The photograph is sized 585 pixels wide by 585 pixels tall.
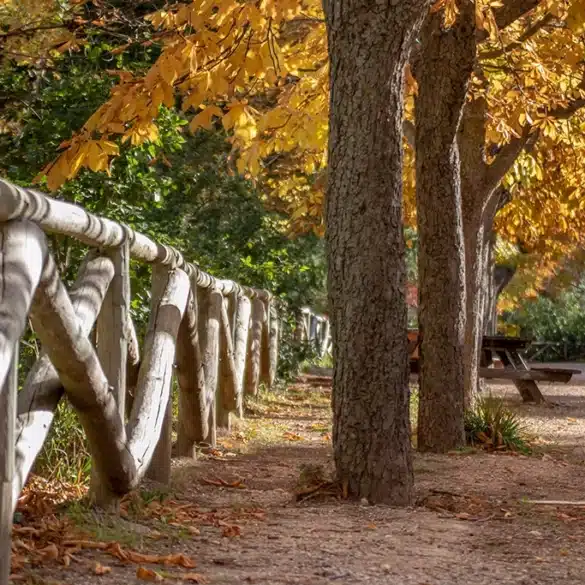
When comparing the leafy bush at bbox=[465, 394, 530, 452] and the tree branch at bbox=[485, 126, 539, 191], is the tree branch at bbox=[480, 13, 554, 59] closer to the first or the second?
the tree branch at bbox=[485, 126, 539, 191]

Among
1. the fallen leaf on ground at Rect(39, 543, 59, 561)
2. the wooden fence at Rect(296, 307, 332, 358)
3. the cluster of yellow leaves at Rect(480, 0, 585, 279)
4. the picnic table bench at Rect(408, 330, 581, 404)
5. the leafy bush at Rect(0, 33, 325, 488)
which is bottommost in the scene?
the fallen leaf on ground at Rect(39, 543, 59, 561)

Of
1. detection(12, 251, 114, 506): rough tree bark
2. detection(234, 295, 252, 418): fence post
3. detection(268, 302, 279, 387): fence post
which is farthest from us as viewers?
detection(268, 302, 279, 387): fence post

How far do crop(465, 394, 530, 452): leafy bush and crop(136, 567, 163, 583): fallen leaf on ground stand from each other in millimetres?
5820

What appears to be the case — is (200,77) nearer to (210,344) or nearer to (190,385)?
(210,344)

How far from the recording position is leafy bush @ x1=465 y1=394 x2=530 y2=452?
1002 cm

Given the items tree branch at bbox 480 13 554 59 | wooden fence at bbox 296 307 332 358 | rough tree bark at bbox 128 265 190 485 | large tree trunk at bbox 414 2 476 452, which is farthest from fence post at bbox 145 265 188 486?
wooden fence at bbox 296 307 332 358

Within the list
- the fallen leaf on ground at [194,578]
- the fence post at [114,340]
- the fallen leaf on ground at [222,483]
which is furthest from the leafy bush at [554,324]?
the fallen leaf on ground at [194,578]

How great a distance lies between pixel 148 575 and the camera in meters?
4.47

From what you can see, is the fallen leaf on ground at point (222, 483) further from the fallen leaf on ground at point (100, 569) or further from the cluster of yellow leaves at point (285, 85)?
the fallen leaf on ground at point (100, 569)

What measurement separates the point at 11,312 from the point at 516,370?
12627 millimetres

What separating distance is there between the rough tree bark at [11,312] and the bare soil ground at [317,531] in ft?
1.65

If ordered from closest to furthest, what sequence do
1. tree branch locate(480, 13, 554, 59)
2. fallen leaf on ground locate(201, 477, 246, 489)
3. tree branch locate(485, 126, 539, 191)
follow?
fallen leaf on ground locate(201, 477, 246, 489)
tree branch locate(480, 13, 554, 59)
tree branch locate(485, 126, 539, 191)

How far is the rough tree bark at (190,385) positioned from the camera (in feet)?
24.3

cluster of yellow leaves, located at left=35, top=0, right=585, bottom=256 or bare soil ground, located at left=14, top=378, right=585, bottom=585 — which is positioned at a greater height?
cluster of yellow leaves, located at left=35, top=0, right=585, bottom=256
